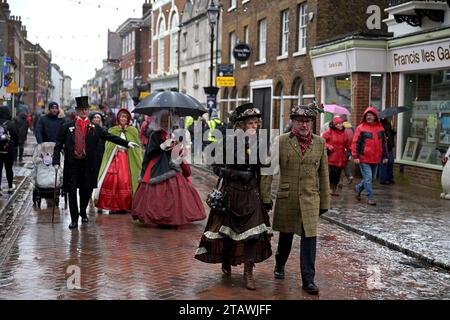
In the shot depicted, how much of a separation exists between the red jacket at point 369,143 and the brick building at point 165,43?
34.4m

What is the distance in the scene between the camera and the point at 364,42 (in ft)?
62.4

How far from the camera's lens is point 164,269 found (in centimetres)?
752

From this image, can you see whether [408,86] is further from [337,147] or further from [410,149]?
[337,147]

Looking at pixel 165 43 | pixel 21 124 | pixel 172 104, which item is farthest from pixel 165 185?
pixel 165 43

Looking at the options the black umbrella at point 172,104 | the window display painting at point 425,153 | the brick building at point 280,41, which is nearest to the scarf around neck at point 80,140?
the black umbrella at point 172,104

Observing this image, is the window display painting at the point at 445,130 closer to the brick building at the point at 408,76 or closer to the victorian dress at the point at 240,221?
the brick building at the point at 408,76

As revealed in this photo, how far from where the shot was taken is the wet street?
258 inches

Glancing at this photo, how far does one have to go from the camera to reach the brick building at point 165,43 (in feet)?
156

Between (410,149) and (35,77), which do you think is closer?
(410,149)

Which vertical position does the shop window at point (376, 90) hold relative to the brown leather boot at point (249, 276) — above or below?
above

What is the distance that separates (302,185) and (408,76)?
12.8m

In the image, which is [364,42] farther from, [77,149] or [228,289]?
[228,289]

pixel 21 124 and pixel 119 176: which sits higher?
pixel 21 124
